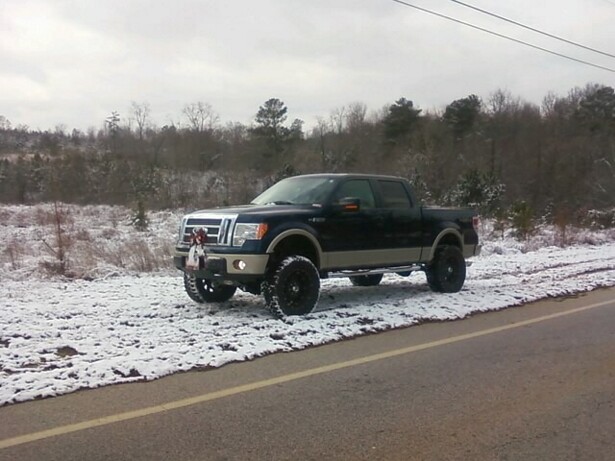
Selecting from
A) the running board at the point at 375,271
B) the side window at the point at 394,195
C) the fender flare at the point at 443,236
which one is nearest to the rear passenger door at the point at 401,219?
the side window at the point at 394,195

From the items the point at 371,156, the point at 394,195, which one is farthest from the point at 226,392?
the point at 371,156

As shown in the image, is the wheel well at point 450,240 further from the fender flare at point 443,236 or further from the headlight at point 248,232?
the headlight at point 248,232

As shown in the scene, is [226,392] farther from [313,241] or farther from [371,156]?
[371,156]

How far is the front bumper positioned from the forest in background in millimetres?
35612

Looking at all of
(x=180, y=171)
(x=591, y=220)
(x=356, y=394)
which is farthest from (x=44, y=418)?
(x=180, y=171)

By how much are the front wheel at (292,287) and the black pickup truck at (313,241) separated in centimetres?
1

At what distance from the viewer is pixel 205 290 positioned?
9609 mm

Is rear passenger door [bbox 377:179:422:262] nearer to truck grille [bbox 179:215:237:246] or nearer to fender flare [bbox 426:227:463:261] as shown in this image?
fender flare [bbox 426:227:463:261]

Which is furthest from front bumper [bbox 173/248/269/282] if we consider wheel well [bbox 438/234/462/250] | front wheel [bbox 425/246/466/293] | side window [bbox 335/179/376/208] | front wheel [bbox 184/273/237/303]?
wheel well [bbox 438/234/462/250]

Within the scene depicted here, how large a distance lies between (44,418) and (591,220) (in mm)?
30358

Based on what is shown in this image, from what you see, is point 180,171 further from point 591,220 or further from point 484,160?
point 591,220

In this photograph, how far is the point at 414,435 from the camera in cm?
471

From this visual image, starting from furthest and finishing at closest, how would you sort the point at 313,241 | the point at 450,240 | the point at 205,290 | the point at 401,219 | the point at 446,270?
the point at 450,240
the point at 446,270
the point at 401,219
the point at 205,290
the point at 313,241

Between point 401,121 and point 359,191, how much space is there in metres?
56.3
